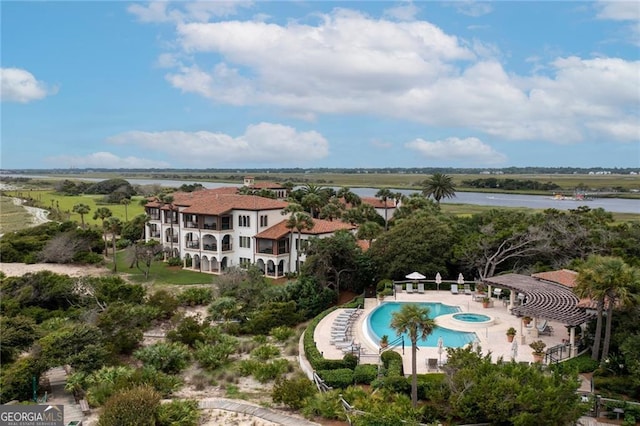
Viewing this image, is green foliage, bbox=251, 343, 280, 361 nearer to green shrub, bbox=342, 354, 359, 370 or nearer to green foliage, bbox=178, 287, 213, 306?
green shrub, bbox=342, 354, 359, 370

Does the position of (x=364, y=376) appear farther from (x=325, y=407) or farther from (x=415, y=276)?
(x=415, y=276)

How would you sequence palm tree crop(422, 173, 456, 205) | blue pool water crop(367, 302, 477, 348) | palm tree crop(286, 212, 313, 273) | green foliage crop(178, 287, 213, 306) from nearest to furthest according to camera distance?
blue pool water crop(367, 302, 477, 348) → green foliage crop(178, 287, 213, 306) → palm tree crop(286, 212, 313, 273) → palm tree crop(422, 173, 456, 205)

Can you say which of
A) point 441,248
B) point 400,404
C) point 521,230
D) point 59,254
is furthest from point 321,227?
point 400,404

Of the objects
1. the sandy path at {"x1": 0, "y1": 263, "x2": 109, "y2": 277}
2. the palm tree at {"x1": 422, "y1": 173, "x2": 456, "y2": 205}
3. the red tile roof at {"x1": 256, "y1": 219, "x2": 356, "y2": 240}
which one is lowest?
the sandy path at {"x1": 0, "y1": 263, "x2": 109, "y2": 277}

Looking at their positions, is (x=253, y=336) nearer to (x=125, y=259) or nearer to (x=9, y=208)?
(x=125, y=259)

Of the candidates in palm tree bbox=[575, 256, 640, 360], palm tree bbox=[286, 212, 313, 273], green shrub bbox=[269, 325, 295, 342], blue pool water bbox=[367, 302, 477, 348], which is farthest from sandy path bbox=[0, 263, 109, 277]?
palm tree bbox=[575, 256, 640, 360]

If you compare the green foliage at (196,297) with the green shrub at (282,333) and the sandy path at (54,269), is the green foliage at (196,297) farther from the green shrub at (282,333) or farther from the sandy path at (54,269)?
the sandy path at (54,269)

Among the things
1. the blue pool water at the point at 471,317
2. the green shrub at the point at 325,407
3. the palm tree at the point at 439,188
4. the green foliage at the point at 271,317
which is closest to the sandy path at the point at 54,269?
the green foliage at the point at 271,317
